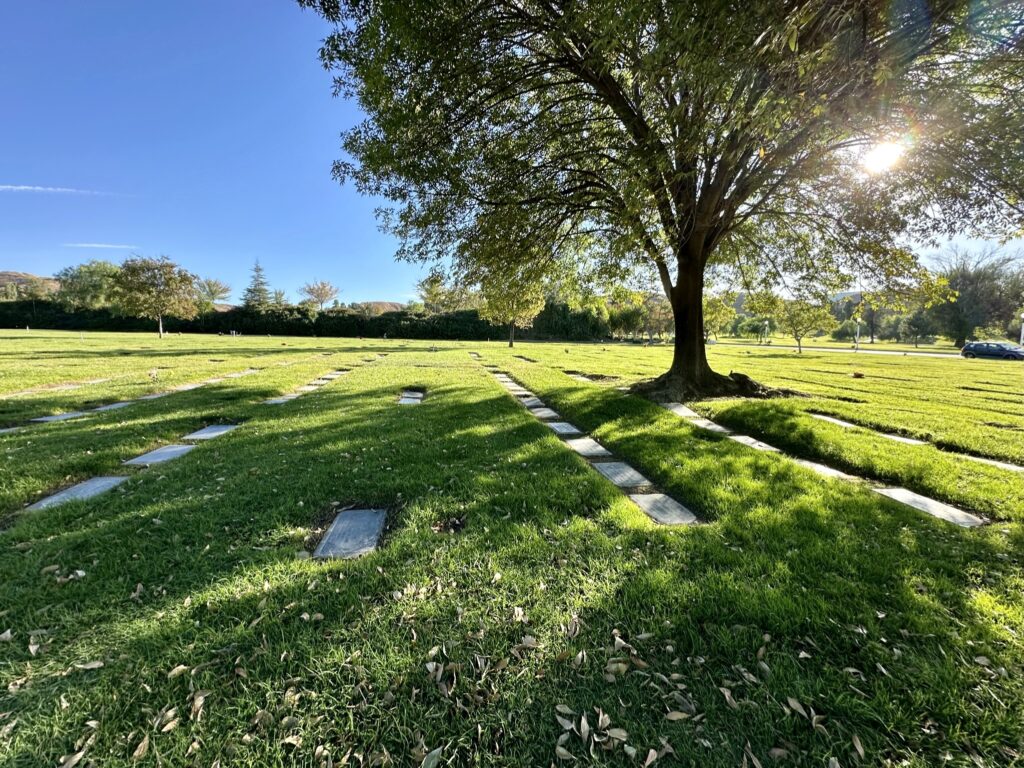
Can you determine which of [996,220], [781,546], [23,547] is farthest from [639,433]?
[996,220]

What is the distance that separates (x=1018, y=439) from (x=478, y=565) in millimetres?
6336

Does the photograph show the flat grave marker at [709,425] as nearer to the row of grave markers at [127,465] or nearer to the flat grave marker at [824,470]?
the flat grave marker at [824,470]

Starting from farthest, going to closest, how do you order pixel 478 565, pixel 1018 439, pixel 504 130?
1. pixel 504 130
2. pixel 1018 439
3. pixel 478 565

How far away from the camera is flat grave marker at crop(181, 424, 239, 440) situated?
4340mm

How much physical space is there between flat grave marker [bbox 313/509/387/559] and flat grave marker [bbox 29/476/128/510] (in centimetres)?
179

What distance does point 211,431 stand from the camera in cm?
461

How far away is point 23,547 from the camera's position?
2.09m

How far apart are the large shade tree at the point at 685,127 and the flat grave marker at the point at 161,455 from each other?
4.06 meters

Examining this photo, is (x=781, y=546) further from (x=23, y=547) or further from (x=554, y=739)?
(x=23, y=547)

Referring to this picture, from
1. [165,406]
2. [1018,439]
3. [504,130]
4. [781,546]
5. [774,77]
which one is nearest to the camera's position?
[781,546]

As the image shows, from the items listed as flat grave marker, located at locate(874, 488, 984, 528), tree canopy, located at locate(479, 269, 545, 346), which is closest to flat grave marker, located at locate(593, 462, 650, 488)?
flat grave marker, located at locate(874, 488, 984, 528)

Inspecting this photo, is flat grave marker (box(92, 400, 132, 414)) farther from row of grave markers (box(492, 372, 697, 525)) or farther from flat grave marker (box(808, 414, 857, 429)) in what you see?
flat grave marker (box(808, 414, 857, 429))

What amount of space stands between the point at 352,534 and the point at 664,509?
2.05m

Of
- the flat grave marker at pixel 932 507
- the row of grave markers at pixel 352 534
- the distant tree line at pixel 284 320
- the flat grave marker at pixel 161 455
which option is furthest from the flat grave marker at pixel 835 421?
the distant tree line at pixel 284 320
